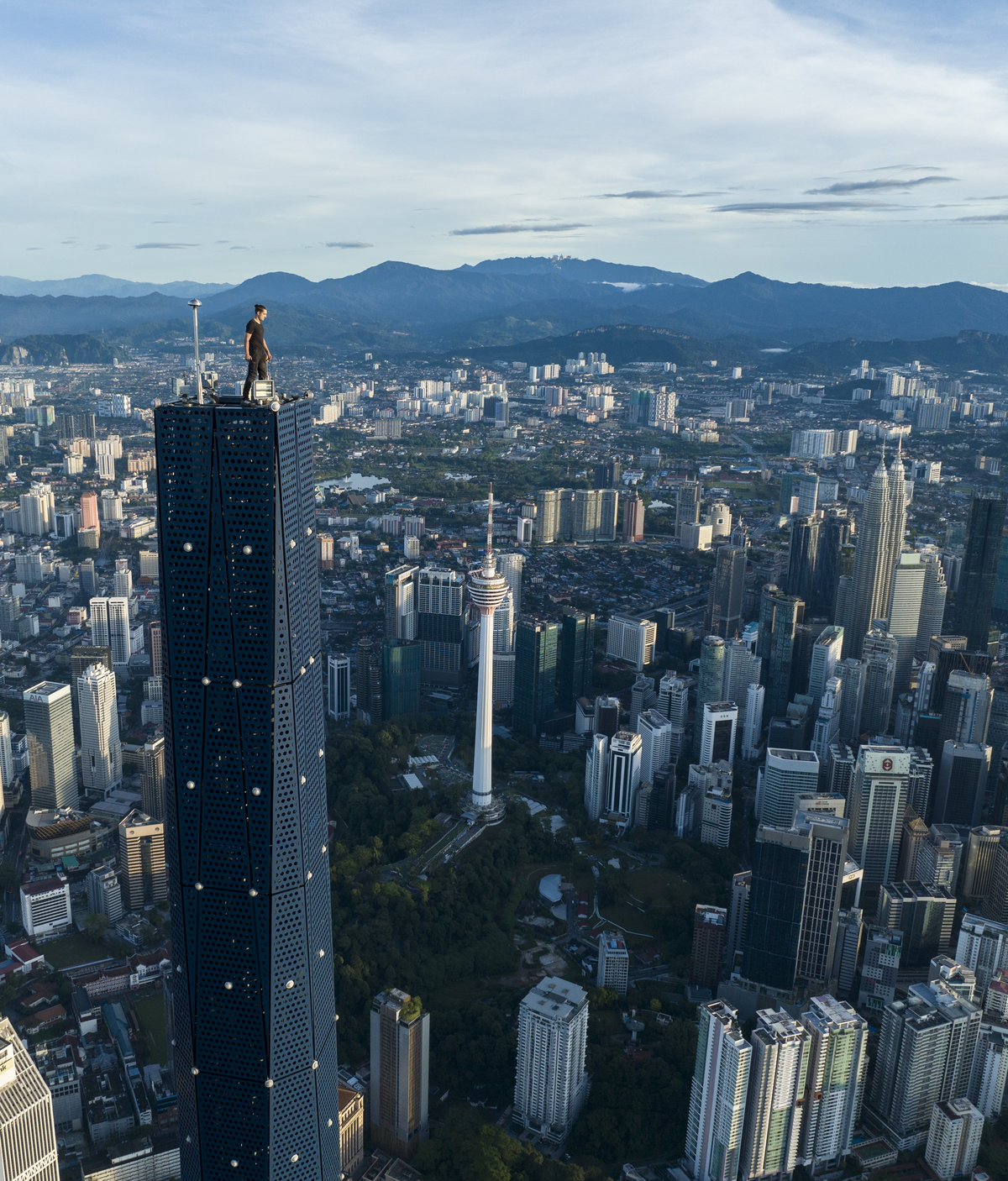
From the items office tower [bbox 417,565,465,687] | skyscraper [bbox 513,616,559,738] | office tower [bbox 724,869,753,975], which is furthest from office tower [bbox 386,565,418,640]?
office tower [bbox 724,869,753,975]

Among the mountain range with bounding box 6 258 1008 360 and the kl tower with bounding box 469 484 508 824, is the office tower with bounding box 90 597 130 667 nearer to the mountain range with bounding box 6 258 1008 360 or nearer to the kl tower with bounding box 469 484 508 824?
the kl tower with bounding box 469 484 508 824

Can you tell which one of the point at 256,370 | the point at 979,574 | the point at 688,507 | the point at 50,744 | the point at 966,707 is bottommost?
the point at 50,744

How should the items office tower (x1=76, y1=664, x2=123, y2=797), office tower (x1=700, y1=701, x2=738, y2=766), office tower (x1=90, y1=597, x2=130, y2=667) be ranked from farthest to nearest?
office tower (x1=90, y1=597, x2=130, y2=667)
office tower (x1=700, y1=701, x2=738, y2=766)
office tower (x1=76, y1=664, x2=123, y2=797)

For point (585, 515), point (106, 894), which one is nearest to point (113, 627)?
point (106, 894)

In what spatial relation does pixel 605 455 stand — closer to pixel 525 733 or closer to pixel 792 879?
pixel 525 733

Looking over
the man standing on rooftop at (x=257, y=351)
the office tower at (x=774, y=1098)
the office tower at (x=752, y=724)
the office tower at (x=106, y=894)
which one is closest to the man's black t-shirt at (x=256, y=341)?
the man standing on rooftop at (x=257, y=351)

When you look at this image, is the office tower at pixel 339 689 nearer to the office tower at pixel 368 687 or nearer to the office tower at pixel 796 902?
the office tower at pixel 368 687

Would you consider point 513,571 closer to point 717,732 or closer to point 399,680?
point 399,680
